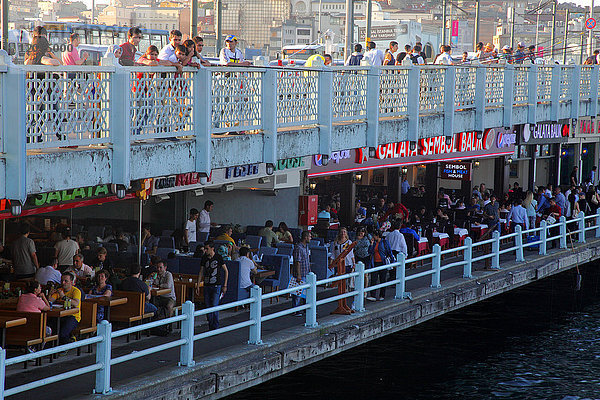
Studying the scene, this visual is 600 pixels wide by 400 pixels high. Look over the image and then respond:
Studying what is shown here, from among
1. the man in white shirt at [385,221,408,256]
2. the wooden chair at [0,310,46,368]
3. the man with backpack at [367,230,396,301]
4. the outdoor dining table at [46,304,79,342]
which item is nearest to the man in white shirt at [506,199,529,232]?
the man in white shirt at [385,221,408,256]

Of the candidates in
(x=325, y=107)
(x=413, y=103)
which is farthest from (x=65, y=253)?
(x=413, y=103)

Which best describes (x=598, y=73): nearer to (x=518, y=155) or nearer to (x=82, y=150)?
(x=518, y=155)

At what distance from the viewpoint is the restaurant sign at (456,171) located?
1239 inches

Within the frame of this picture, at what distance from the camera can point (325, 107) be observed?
1717 centimetres

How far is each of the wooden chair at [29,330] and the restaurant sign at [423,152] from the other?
9180 millimetres

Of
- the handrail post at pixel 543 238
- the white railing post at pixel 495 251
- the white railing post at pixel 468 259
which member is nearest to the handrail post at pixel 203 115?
the white railing post at pixel 468 259

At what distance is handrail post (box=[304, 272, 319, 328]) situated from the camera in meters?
15.1

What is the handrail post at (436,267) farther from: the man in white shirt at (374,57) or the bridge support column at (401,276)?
the man in white shirt at (374,57)

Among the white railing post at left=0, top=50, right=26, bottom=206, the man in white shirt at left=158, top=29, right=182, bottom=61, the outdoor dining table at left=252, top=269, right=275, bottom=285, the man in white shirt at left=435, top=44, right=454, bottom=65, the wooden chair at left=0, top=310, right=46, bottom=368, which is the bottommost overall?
the outdoor dining table at left=252, top=269, right=275, bottom=285

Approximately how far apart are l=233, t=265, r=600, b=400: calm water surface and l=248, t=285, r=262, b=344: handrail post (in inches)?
53.9

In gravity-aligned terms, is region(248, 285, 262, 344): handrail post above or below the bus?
below

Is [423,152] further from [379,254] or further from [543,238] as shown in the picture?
[379,254]

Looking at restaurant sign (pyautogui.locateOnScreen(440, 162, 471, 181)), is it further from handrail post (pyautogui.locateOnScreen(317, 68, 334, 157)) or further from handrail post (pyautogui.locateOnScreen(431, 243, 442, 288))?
handrail post (pyautogui.locateOnScreen(317, 68, 334, 157))

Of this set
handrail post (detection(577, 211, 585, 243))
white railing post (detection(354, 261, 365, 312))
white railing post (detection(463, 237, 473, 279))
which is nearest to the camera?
white railing post (detection(354, 261, 365, 312))
